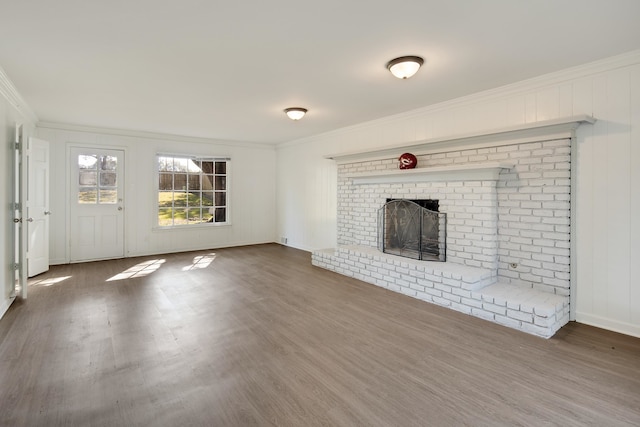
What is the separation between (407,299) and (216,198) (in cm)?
514

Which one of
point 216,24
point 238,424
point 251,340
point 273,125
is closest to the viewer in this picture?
point 238,424

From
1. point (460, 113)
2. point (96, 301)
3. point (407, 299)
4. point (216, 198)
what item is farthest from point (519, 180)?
point (216, 198)

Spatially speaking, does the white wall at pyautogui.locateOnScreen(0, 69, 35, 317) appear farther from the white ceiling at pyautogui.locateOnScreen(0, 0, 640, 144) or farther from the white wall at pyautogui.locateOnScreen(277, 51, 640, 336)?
the white wall at pyautogui.locateOnScreen(277, 51, 640, 336)

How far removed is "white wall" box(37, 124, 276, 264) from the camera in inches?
225

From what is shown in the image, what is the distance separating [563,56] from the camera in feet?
9.62

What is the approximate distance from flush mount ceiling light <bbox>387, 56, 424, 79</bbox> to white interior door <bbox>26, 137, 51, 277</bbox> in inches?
181

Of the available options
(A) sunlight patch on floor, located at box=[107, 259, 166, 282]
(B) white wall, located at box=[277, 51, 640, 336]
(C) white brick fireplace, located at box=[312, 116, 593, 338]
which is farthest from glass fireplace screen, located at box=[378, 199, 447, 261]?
(A) sunlight patch on floor, located at box=[107, 259, 166, 282]

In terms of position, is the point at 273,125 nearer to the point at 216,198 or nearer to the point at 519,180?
the point at 216,198

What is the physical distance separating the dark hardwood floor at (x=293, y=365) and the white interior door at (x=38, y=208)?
3.84 ft

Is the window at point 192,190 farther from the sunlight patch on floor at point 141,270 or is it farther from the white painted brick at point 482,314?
the white painted brick at point 482,314

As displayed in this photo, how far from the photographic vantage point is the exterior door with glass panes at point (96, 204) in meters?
5.85

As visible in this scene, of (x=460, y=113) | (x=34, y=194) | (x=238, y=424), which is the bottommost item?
(x=238, y=424)

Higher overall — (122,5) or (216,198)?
(122,5)

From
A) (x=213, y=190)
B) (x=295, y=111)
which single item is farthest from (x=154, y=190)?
(x=295, y=111)
